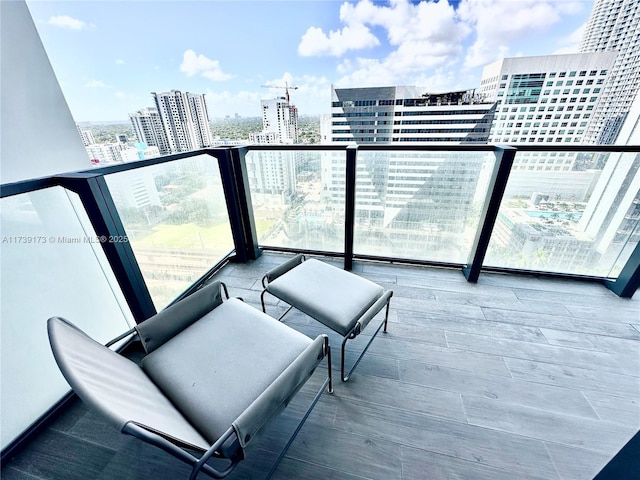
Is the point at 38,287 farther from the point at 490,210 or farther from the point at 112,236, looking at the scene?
the point at 490,210

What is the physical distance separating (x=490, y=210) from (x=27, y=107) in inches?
123

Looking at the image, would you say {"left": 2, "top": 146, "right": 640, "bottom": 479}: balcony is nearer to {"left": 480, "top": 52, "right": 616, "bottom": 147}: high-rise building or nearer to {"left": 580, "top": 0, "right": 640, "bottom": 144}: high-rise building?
{"left": 580, "top": 0, "right": 640, "bottom": 144}: high-rise building

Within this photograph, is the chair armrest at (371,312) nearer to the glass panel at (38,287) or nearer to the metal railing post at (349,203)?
the metal railing post at (349,203)

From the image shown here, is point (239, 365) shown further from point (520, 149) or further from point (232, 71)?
point (232, 71)

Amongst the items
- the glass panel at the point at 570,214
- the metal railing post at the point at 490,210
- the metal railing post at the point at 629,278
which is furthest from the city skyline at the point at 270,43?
the metal railing post at the point at 629,278

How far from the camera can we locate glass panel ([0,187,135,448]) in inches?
42.1

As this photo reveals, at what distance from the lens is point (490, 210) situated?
1949mm

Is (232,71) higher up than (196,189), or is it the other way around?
(232,71)

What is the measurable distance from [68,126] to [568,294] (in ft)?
12.8

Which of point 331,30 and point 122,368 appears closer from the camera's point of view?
point 122,368

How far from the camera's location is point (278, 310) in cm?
191

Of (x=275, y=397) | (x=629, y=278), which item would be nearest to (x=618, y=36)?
(x=629, y=278)

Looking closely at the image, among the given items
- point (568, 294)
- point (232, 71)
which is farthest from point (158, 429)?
point (232, 71)

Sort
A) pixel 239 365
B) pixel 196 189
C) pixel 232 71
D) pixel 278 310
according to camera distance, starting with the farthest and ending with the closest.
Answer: pixel 232 71 < pixel 196 189 < pixel 278 310 < pixel 239 365
